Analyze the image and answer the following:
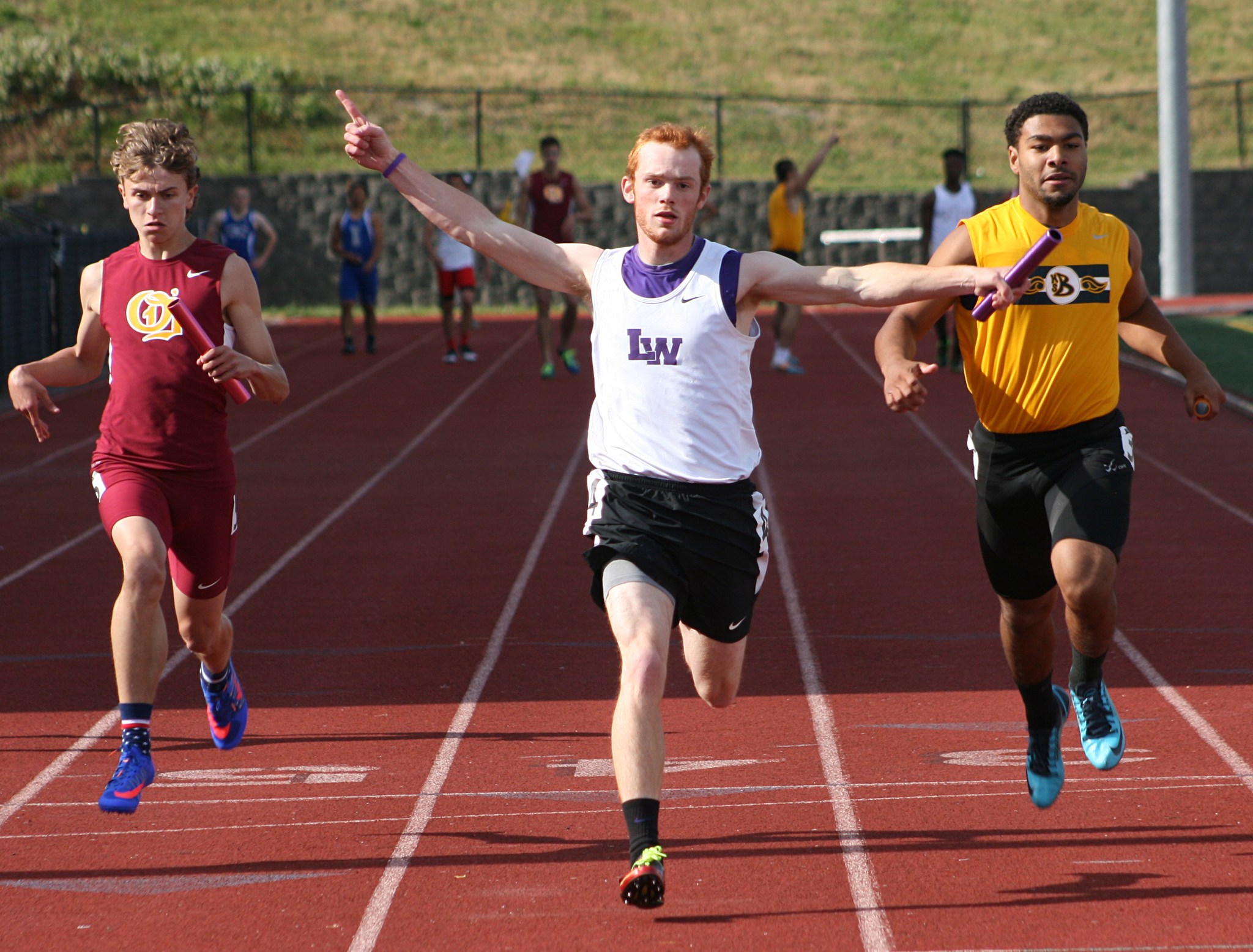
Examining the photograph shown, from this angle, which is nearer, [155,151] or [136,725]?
[136,725]

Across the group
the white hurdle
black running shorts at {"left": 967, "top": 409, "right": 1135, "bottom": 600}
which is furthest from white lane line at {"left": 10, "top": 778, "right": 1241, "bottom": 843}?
the white hurdle

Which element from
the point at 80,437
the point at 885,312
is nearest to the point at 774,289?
the point at 80,437

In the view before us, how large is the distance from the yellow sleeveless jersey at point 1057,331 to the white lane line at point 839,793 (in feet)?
3.81

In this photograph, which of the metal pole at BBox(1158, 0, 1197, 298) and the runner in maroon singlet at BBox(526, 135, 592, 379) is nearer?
the runner in maroon singlet at BBox(526, 135, 592, 379)

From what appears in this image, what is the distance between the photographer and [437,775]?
206 inches

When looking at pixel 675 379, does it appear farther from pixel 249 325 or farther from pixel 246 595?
pixel 246 595

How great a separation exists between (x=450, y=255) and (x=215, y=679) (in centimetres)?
1305

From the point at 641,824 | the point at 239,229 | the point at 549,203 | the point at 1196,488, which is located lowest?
the point at 641,824

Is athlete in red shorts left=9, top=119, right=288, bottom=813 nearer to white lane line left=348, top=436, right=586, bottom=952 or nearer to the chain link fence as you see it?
white lane line left=348, top=436, right=586, bottom=952

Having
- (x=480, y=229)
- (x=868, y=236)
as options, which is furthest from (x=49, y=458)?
(x=868, y=236)

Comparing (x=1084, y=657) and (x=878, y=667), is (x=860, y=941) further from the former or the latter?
(x=878, y=667)

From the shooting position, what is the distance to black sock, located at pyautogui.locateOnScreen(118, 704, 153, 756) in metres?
4.60

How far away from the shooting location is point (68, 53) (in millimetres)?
35906

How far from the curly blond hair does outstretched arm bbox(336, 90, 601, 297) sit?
694 mm
